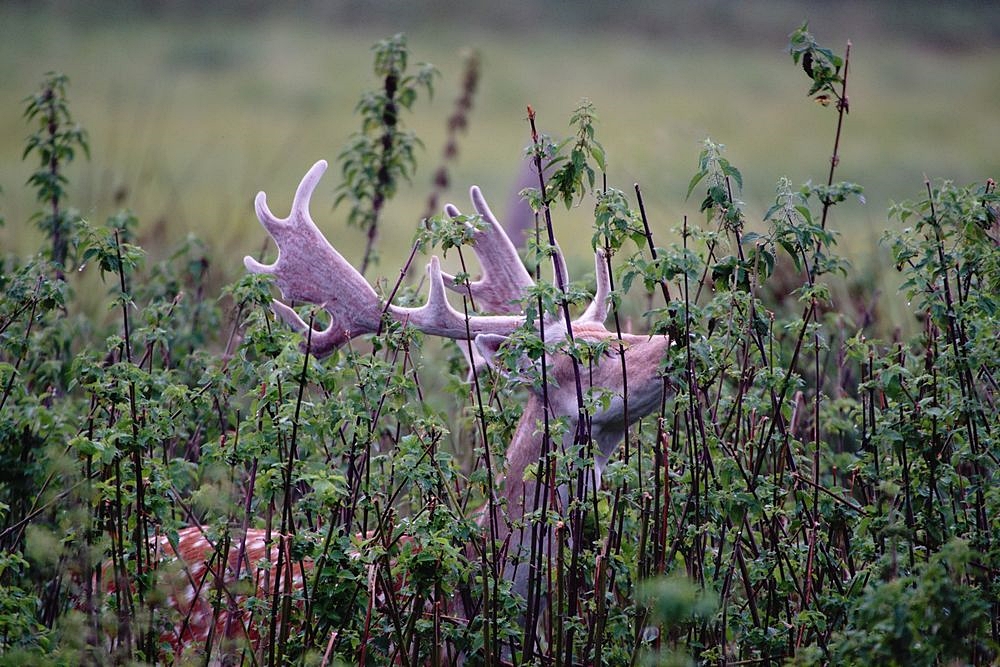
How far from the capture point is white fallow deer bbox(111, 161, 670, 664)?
3148mm

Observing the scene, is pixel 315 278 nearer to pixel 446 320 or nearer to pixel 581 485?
pixel 446 320

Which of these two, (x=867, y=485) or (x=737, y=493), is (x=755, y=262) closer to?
(x=737, y=493)

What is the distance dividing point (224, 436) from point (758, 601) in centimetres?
144

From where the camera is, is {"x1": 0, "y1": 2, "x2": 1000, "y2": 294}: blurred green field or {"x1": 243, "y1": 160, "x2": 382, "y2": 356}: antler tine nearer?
{"x1": 243, "y1": 160, "x2": 382, "y2": 356}: antler tine

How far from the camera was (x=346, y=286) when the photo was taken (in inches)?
141

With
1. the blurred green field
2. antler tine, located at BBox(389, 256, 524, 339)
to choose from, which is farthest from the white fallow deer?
the blurred green field

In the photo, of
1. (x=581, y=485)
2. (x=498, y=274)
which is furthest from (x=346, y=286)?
(x=581, y=485)

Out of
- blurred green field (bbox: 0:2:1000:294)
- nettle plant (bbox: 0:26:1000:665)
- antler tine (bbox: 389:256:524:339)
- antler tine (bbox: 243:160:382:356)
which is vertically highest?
blurred green field (bbox: 0:2:1000:294)

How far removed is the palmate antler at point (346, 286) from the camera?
3.48 meters

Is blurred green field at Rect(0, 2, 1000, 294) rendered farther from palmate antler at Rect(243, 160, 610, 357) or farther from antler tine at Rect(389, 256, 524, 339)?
antler tine at Rect(389, 256, 524, 339)

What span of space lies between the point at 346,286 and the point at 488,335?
529 millimetres

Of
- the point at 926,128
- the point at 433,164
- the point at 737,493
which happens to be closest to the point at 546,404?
the point at 737,493

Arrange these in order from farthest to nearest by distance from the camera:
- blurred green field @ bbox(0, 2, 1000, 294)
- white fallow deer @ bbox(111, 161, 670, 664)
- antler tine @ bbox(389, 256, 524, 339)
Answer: blurred green field @ bbox(0, 2, 1000, 294) → antler tine @ bbox(389, 256, 524, 339) → white fallow deer @ bbox(111, 161, 670, 664)

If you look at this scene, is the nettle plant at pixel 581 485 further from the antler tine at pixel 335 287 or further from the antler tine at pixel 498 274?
the antler tine at pixel 498 274
